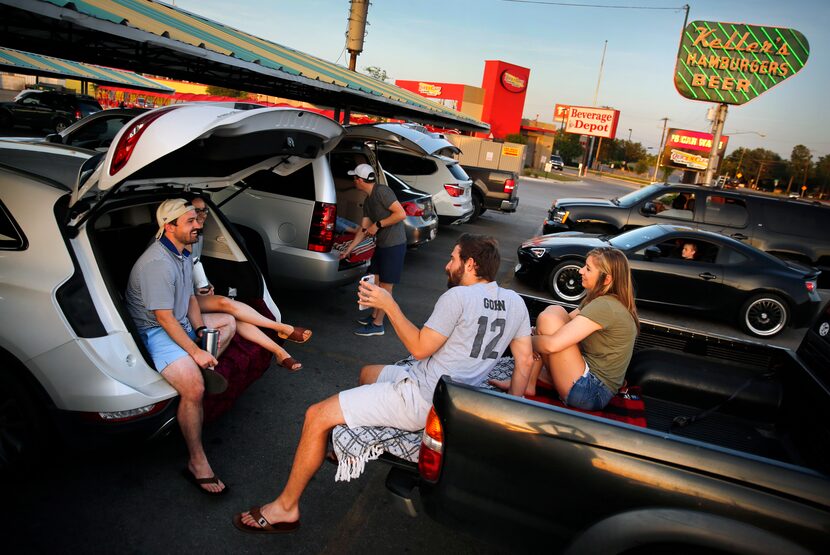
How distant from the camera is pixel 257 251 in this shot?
584 cm

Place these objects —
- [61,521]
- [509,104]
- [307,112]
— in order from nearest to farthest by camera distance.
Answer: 1. [61,521]
2. [307,112]
3. [509,104]

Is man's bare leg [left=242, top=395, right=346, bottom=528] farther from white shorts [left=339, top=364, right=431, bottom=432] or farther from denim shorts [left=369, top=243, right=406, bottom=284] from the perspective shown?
denim shorts [left=369, top=243, right=406, bottom=284]

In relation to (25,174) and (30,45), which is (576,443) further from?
(30,45)

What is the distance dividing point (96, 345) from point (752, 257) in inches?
309

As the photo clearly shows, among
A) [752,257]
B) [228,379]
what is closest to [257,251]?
[228,379]

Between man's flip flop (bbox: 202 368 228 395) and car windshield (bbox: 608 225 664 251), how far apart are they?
20.0ft

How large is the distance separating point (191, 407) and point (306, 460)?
2.66 ft

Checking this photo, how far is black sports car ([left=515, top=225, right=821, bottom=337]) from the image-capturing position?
7426mm

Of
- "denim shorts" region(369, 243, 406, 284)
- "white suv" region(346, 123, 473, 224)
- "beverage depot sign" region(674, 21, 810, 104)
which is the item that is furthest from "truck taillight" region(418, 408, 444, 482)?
"beverage depot sign" region(674, 21, 810, 104)

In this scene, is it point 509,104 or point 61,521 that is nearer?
point 61,521

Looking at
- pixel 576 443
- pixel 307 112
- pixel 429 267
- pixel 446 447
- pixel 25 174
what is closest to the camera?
pixel 576 443

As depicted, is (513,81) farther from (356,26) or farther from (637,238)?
(637,238)

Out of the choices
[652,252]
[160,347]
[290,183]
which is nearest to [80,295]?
[160,347]

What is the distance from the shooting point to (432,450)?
7.88 feet
